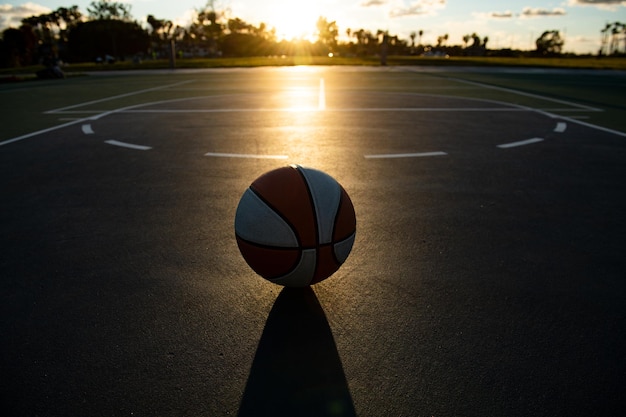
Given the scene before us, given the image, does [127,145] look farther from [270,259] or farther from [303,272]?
[303,272]

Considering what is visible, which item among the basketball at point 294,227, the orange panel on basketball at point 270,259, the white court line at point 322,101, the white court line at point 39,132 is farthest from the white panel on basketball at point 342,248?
the white court line at point 322,101

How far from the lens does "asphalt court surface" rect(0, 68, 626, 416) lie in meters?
2.41

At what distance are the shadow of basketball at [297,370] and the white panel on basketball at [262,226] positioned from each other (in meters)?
0.54

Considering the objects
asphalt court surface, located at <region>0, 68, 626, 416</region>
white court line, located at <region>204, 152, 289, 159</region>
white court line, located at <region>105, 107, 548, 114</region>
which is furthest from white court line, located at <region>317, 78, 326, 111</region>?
white court line, located at <region>204, 152, 289, 159</region>

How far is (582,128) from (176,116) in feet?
35.1

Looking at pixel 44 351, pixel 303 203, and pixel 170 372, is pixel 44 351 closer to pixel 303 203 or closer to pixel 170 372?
pixel 170 372

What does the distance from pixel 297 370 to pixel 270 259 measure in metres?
0.84

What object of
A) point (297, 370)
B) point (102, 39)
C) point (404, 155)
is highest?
point (102, 39)

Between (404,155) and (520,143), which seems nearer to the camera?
(404,155)

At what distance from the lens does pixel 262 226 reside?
3.10 m

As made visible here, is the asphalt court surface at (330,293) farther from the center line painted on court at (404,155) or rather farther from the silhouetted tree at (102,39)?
the silhouetted tree at (102,39)

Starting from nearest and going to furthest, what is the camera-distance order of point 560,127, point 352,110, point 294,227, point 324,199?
point 294,227 < point 324,199 < point 560,127 < point 352,110

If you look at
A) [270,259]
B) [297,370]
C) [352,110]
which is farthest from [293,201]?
[352,110]

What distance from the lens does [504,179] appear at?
636 cm
